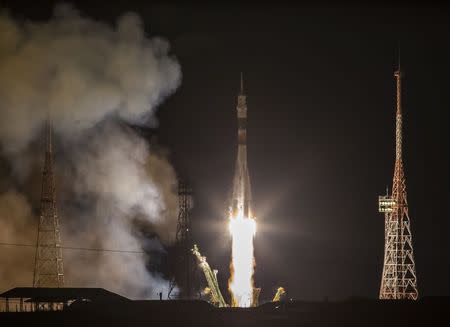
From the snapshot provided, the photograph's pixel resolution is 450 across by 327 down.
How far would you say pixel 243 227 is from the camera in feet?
417

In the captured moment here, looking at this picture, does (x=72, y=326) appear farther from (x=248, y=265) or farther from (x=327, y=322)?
(x=248, y=265)

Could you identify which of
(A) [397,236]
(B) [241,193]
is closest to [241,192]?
(B) [241,193]

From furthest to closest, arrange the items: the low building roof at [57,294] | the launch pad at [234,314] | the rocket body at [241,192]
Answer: the rocket body at [241,192]
the low building roof at [57,294]
the launch pad at [234,314]

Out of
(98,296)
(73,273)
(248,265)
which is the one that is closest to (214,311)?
(98,296)

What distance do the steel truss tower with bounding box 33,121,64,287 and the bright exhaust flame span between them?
18127 millimetres

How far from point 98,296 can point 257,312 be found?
15.1 meters

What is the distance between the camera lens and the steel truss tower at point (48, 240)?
122 meters

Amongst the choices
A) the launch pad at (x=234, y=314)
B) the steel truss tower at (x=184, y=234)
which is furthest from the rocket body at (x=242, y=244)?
the launch pad at (x=234, y=314)

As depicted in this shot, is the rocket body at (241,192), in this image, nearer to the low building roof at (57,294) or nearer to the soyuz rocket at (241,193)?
the soyuz rocket at (241,193)

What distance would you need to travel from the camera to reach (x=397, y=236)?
131 m

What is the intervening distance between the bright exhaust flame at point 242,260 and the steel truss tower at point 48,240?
18127 mm

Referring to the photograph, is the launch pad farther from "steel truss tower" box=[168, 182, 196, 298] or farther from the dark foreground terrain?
"steel truss tower" box=[168, 182, 196, 298]

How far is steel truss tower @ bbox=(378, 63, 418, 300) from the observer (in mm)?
130250

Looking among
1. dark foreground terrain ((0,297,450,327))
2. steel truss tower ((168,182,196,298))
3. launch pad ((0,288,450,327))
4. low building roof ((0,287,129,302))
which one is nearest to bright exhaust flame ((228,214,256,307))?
steel truss tower ((168,182,196,298))
